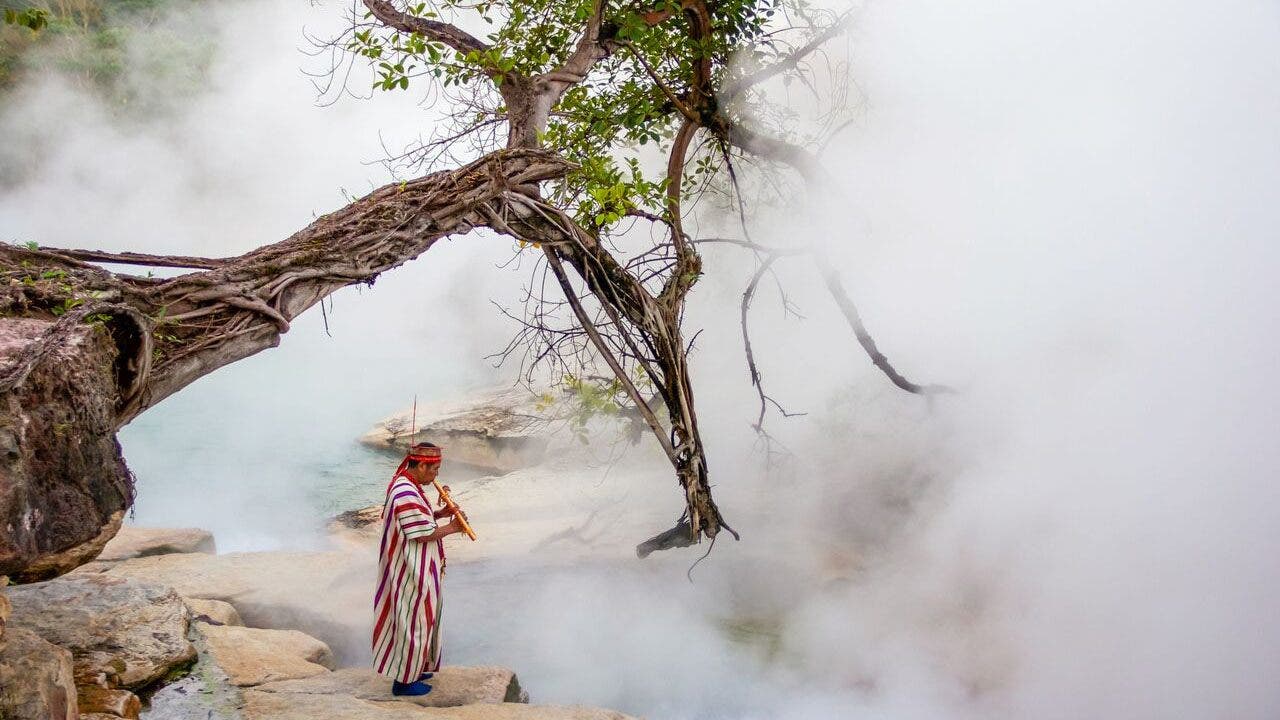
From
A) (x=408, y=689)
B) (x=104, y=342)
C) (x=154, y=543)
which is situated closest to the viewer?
(x=104, y=342)


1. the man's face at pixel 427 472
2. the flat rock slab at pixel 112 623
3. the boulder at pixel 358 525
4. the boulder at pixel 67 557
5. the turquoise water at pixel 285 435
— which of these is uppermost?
the turquoise water at pixel 285 435

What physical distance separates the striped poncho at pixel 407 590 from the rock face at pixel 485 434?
481 cm

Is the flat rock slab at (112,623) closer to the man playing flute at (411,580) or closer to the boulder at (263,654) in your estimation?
the boulder at (263,654)

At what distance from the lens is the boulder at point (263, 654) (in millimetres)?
3586

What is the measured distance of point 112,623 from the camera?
11.0ft

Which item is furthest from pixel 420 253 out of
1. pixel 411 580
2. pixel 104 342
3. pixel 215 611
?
pixel 215 611

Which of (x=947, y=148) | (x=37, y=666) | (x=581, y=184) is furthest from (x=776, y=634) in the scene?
(x=947, y=148)

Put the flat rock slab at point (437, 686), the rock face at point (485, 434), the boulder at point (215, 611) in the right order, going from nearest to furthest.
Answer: the flat rock slab at point (437, 686) → the boulder at point (215, 611) → the rock face at point (485, 434)

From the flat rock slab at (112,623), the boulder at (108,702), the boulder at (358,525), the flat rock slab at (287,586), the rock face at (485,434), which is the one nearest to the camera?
the boulder at (108,702)

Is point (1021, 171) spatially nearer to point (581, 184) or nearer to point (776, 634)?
point (776, 634)

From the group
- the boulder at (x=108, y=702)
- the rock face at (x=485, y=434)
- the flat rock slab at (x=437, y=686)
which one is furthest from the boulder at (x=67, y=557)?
the rock face at (x=485, y=434)

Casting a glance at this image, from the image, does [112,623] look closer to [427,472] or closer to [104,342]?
[427,472]

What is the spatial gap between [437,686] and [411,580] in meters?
0.48

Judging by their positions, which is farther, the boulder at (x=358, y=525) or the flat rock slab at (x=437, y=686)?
the boulder at (x=358, y=525)
